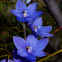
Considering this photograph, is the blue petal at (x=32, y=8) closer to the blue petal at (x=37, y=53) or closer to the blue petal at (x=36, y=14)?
the blue petal at (x=36, y=14)

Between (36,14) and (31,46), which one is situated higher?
(36,14)

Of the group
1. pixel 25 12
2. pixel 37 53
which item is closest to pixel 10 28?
pixel 25 12

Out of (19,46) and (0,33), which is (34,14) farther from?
(0,33)

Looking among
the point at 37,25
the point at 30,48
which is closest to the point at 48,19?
the point at 37,25

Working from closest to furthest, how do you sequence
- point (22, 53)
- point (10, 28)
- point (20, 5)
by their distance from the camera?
point (22, 53)
point (20, 5)
point (10, 28)

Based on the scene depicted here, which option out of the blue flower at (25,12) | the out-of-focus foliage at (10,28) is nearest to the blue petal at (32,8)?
the blue flower at (25,12)

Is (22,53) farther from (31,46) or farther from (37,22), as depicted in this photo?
(37,22)
